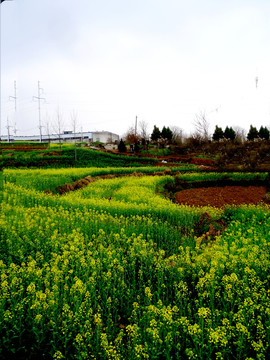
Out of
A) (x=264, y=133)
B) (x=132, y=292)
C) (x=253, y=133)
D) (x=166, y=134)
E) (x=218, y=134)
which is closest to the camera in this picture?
(x=132, y=292)

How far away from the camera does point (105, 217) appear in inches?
328

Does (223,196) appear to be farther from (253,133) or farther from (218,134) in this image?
(253,133)

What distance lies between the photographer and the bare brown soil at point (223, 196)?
1283 cm

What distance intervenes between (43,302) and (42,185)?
1236cm

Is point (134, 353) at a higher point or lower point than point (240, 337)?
lower

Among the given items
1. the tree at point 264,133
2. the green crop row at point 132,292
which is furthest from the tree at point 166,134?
the green crop row at point 132,292

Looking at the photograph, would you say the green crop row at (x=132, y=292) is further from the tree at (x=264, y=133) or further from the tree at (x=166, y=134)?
the tree at (x=166, y=134)

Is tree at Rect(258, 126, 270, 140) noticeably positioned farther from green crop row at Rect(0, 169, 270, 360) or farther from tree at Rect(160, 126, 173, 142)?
green crop row at Rect(0, 169, 270, 360)

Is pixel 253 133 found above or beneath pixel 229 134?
above

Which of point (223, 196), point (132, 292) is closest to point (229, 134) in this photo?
point (223, 196)

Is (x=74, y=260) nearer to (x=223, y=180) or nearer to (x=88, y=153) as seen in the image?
(x=223, y=180)

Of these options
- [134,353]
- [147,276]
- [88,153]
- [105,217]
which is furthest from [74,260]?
[88,153]

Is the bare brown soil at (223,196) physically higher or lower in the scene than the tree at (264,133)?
lower

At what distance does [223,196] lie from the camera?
14.1 m
